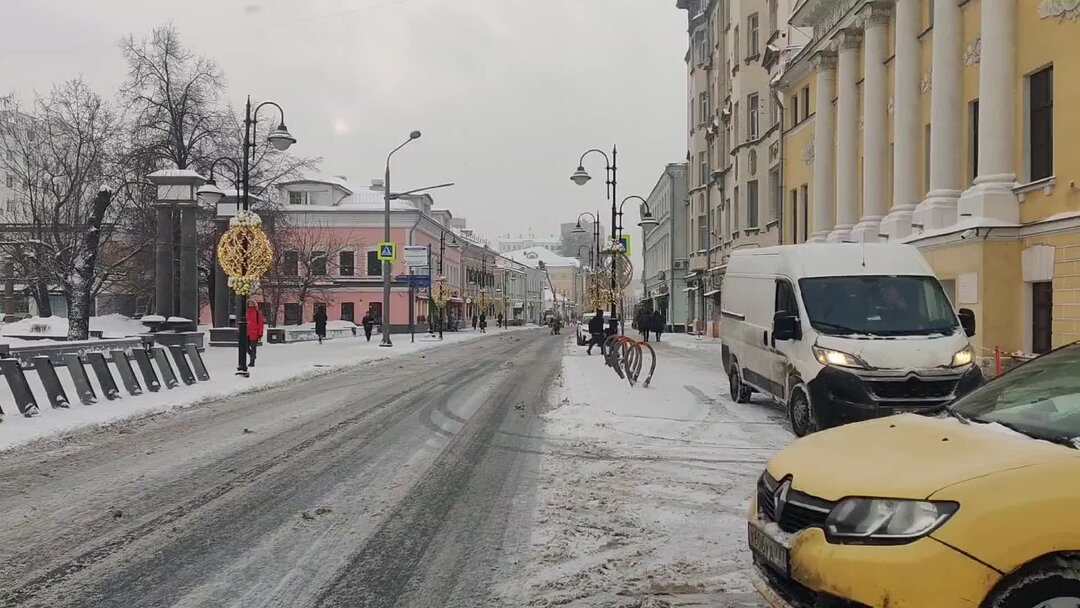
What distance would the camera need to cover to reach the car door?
1033cm

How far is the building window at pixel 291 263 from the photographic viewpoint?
51.4 m

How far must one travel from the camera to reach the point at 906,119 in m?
20.2

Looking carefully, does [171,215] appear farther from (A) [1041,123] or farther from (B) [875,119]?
(A) [1041,123]

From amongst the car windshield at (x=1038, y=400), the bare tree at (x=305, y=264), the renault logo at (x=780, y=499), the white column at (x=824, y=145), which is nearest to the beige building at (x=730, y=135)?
the white column at (x=824, y=145)

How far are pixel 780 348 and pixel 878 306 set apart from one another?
4.58 ft

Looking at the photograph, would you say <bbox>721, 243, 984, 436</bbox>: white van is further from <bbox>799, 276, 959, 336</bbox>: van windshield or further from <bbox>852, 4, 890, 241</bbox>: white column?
<bbox>852, 4, 890, 241</bbox>: white column

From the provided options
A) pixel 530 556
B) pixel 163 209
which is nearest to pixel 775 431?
pixel 530 556

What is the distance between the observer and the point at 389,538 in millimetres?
5484

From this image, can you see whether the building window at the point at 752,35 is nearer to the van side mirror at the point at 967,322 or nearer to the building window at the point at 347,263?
the van side mirror at the point at 967,322

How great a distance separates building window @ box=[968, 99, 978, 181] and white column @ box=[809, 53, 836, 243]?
8489 mm

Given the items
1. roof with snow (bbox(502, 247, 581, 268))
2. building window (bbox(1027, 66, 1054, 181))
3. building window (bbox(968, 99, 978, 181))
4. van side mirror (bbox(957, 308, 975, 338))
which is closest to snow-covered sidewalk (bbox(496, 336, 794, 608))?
van side mirror (bbox(957, 308, 975, 338))

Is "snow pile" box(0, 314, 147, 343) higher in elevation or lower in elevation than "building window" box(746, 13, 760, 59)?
lower

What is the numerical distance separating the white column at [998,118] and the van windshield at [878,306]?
23.0 feet

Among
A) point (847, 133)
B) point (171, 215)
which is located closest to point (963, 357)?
point (847, 133)
